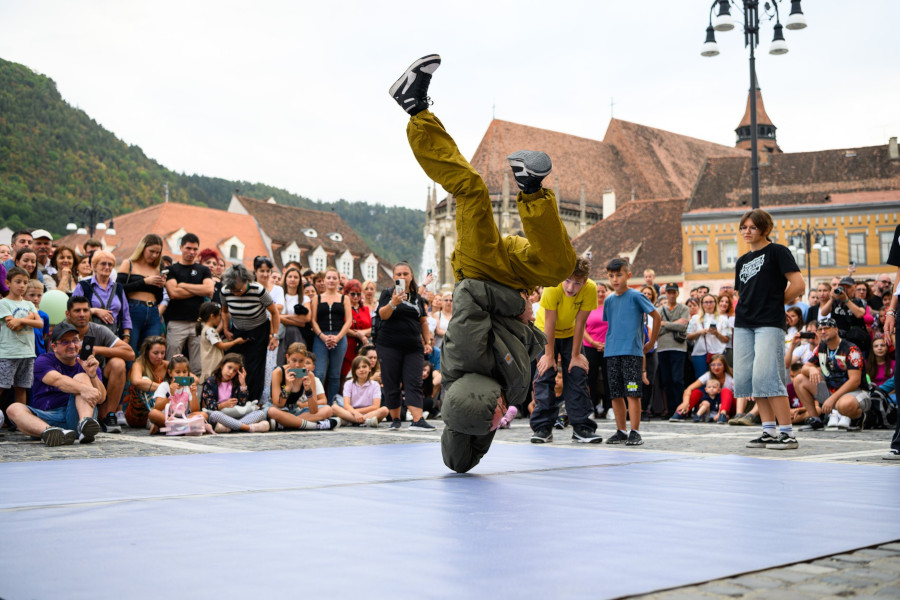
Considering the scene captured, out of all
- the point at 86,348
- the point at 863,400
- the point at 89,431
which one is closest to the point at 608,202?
the point at 863,400

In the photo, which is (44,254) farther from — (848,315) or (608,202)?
(608,202)

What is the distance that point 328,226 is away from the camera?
220 feet

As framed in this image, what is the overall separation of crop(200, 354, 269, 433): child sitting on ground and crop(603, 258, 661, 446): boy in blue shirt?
3947mm

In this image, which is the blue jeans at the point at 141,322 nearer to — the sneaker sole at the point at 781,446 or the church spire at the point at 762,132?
the sneaker sole at the point at 781,446

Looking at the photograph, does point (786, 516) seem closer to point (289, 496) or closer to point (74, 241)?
point (289, 496)

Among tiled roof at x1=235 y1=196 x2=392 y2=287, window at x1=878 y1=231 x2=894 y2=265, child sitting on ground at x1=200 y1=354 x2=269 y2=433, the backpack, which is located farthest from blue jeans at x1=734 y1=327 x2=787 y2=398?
tiled roof at x1=235 y1=196 x2=392 y2=287

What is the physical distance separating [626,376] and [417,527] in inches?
194

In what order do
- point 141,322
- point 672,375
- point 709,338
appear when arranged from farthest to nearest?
point 672,375
point 709,338
point 141,322

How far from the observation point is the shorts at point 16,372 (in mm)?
8602

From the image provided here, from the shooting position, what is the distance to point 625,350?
27.2 ft

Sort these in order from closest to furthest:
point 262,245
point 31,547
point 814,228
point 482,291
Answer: point 31,547 → point 482,291 → point 814,228 → point 262,245

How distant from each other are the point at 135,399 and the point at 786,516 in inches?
310

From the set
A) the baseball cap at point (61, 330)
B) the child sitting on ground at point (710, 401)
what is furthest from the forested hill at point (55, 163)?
the baseball cap at point (61, 330)

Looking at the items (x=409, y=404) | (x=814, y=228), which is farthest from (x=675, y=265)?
(x=409, y=404)
